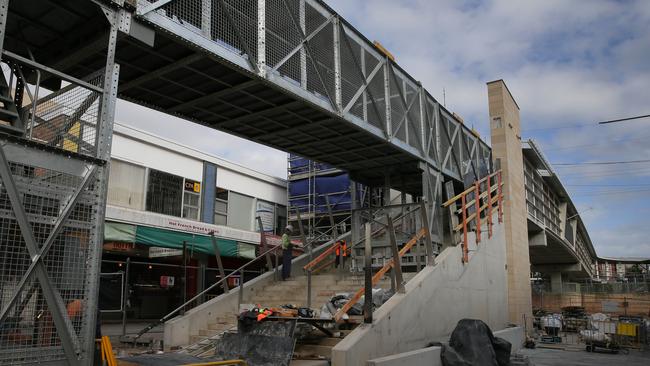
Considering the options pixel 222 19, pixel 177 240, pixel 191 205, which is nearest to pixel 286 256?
pixel 177 240

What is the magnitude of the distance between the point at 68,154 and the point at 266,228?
72.7 ft

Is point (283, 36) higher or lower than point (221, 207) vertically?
higher

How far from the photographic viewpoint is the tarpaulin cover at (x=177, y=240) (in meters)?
18.3

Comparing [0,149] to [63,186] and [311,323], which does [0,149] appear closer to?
[63,186]

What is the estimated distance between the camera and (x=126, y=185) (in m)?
19.6

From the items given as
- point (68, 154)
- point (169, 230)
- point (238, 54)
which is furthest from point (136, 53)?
point (169, 230)

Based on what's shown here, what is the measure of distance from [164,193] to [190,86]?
41.1 feet

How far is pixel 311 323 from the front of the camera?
29.9 ft

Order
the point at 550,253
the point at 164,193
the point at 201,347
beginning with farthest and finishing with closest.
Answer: the point at 550,253, the point at 164,193, the point at 201,347

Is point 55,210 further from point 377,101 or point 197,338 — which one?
point 377,101

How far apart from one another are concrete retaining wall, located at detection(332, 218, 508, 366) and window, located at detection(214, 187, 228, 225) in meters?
12.6

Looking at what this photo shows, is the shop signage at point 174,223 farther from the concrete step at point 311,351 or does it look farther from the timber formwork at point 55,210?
the timber formwork at point 55,210

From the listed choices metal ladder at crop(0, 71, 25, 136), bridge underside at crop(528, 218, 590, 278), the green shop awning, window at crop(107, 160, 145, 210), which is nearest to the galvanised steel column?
metal ladder at crop(0, 71, 25, 136)

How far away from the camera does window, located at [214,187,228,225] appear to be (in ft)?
78.9
